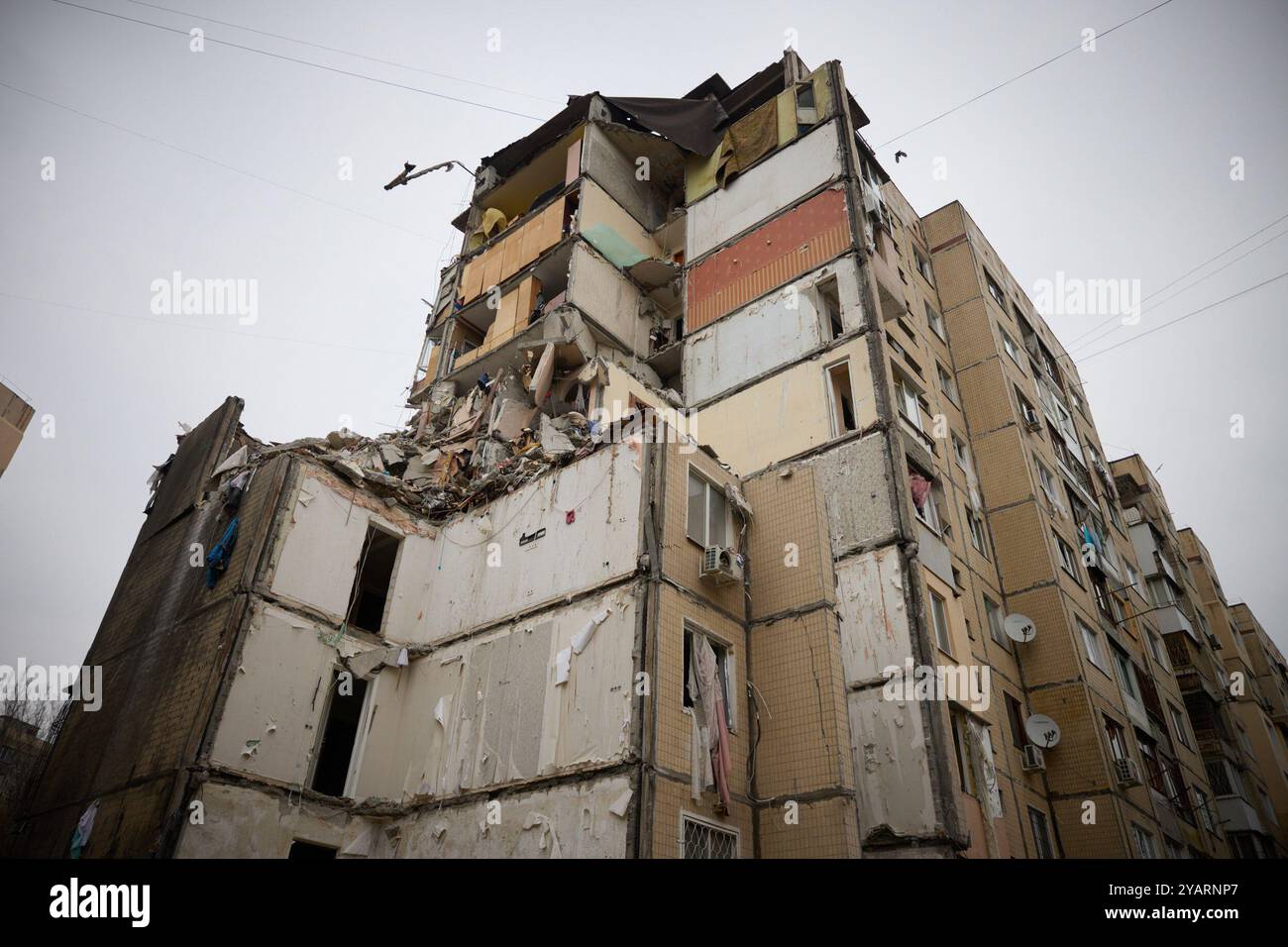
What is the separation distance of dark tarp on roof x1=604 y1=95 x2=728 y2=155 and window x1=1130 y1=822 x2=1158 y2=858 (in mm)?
23977

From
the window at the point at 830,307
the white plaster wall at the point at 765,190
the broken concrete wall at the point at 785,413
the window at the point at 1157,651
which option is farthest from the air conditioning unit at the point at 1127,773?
the white plaster wall at the point at 765,190

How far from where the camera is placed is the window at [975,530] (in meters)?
23.0

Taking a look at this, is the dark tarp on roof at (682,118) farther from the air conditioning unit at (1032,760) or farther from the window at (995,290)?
the air conditioning unit at (1032,760)

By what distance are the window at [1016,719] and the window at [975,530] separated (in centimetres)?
443

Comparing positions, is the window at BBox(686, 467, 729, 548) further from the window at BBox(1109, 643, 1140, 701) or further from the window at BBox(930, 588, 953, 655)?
the window at BBox(1109, 643, 1140, 701)

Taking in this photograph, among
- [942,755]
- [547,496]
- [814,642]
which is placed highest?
[547,496]

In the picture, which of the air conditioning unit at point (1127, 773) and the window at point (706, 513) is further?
the air conditioning unit at point (1127, 773)

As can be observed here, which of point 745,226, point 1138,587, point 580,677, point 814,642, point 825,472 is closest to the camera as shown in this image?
point 580,677

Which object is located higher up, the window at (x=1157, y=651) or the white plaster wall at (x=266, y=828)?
the window at (x=1157, y=651)

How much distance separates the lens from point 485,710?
1238 cm
